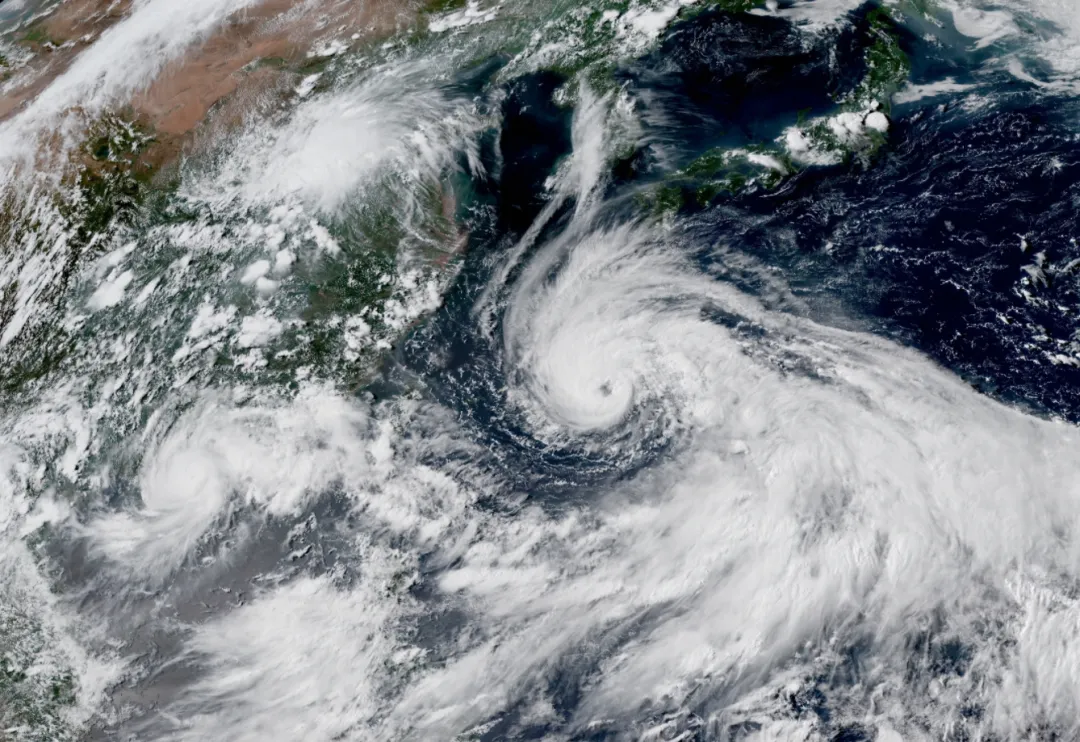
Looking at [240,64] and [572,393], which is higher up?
[240,64]

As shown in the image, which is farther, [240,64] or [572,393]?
[240,64]

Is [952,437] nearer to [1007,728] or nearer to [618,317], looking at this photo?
[1007,728]

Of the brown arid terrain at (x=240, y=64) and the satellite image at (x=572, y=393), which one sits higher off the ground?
the brown arid terrain at (x=240, y=64)

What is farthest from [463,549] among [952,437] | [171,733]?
[952,437]

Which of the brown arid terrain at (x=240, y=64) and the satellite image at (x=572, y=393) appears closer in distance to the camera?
the satellite image at (x=572, y=393)
